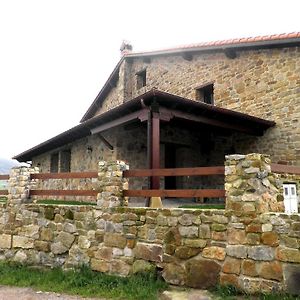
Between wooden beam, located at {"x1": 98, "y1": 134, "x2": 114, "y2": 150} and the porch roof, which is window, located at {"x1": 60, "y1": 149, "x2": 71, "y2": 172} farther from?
wooden beam, located at {"x1": 98, "y1": 134, "x2": 114, "y2": 150}

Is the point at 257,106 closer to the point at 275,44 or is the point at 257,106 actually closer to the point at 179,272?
the point at 275,44

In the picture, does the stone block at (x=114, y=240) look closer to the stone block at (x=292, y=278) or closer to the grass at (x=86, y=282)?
the grass at (x=86, y=282)

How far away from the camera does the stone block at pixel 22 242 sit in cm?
760

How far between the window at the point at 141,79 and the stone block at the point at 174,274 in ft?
33.3

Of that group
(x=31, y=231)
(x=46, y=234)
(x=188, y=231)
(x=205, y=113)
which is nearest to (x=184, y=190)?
(x=188, y=231)

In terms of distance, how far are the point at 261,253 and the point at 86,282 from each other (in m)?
3.24

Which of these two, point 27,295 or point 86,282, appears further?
point 86,282

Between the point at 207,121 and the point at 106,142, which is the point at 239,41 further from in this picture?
the point at 106,142

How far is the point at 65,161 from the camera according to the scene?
14.6 metres

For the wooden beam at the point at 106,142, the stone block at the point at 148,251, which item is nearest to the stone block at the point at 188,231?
the stone block at the point at 148,251

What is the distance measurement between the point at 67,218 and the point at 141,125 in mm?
4315

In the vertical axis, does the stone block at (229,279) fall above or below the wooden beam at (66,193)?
below

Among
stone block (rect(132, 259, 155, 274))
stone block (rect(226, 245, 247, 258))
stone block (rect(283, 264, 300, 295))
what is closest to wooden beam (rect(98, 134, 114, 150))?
stone block (rect(132, 259, 155, 274))

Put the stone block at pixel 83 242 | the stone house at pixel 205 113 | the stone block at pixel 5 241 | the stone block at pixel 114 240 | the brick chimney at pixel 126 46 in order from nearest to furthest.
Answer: the stone block at pixel 114 240 < the stone block at pixel 83 242 < the stone block at pixel 5 241 < the stone house at pixel 205 113 < the brick chimney at pixel 126 46
